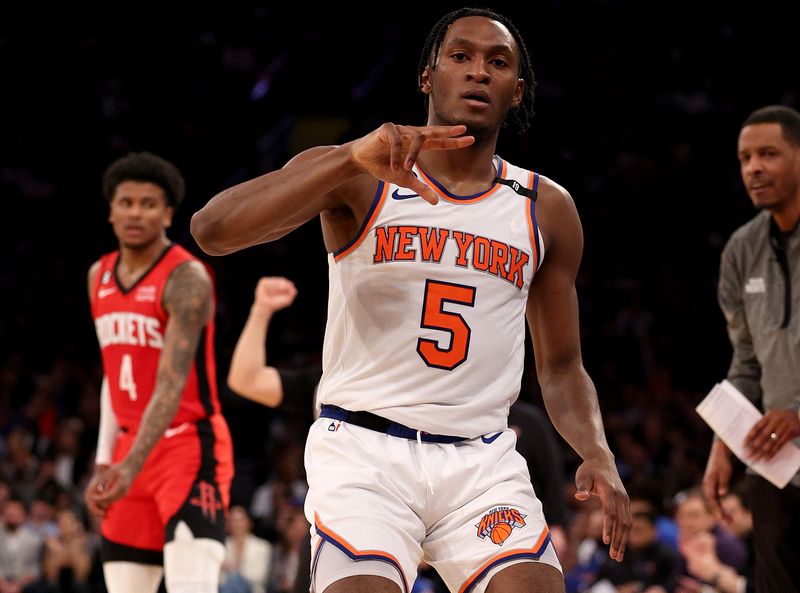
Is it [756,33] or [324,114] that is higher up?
[756,33]

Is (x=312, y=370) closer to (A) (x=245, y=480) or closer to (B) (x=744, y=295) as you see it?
(B) (x=744, y=295)

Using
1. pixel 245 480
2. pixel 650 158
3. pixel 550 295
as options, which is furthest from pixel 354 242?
pixel 650 158

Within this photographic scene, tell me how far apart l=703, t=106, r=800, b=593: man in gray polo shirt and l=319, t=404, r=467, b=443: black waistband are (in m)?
1.74

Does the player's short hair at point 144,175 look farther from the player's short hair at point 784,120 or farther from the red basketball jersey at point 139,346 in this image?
the player's short hair at point 784,120

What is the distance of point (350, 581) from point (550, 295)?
1.11 m

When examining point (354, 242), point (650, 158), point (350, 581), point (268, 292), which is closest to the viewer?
point (350, 581)

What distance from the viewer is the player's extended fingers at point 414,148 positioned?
2600 millimetres

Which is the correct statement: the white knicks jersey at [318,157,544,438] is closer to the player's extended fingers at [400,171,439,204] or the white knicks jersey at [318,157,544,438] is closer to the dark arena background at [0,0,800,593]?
the player's extended fingers at [400,171,439,204]

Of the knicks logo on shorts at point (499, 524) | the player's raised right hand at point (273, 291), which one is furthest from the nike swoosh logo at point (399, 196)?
the player's raised right hand at point (273, 291)

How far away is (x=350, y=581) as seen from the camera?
274 centimetres

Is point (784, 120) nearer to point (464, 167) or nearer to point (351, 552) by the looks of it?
point (464, 167)

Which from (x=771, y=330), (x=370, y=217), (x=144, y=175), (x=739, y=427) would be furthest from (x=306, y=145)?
(x=370, y=217)

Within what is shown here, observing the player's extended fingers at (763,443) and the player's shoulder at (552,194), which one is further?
the player's extended fingers at (763,443)

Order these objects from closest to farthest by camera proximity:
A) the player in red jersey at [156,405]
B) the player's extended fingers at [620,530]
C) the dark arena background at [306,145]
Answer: the player's extended fingers at [620,530] < the player in red jersey at [156,405] < the dark arena background at [306,145]
